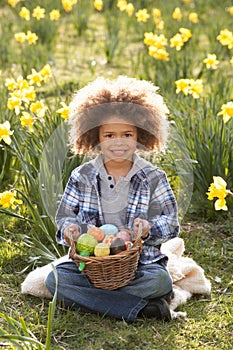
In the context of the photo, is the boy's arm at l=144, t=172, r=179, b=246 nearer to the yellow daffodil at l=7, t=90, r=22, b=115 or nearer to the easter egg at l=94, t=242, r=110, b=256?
the easter egg at l=94, t=242, r=110, b=256

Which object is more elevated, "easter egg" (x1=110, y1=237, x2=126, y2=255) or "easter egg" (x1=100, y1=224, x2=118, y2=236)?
"easter egg" (x1=100, y1=224, x2=118, y2=236)

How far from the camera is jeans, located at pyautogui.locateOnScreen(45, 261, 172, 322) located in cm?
296

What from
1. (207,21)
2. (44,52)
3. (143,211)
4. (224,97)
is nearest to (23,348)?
(143,211)

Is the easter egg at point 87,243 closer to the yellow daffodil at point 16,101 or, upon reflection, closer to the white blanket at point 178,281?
the white blanket at point 178,281

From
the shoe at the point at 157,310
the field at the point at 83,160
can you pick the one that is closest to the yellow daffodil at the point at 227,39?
the field at the point at 83,160

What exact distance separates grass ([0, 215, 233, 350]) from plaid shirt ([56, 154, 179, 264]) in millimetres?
299

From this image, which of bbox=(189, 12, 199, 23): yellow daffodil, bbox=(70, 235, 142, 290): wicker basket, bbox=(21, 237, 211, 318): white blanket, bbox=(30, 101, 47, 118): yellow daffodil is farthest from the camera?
bbox=(189, 12, 199, 23): yellow daffodil

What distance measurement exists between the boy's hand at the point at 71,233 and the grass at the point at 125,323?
33cm

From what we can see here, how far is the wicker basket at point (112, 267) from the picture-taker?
9.03 ft

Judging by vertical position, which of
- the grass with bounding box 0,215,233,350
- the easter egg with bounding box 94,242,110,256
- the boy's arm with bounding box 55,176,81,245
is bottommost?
the grass with bounding box 0,215,233,350

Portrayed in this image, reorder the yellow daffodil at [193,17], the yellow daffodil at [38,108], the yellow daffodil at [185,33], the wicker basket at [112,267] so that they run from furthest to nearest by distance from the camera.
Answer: the yellow daffodil at [193,17] → the yellow daffodil at [185,33] → the yellow daffodil at [38,108] → the wicker basket at [112,267]

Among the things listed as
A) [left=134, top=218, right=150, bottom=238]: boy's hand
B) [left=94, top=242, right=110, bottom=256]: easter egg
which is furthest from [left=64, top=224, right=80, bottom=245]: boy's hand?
[left=134, top=218, right=150, bottom=238]: boy's hand

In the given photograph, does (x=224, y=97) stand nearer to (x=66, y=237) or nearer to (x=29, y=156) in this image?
(x=29, y=156)

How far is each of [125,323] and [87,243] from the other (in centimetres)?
40
